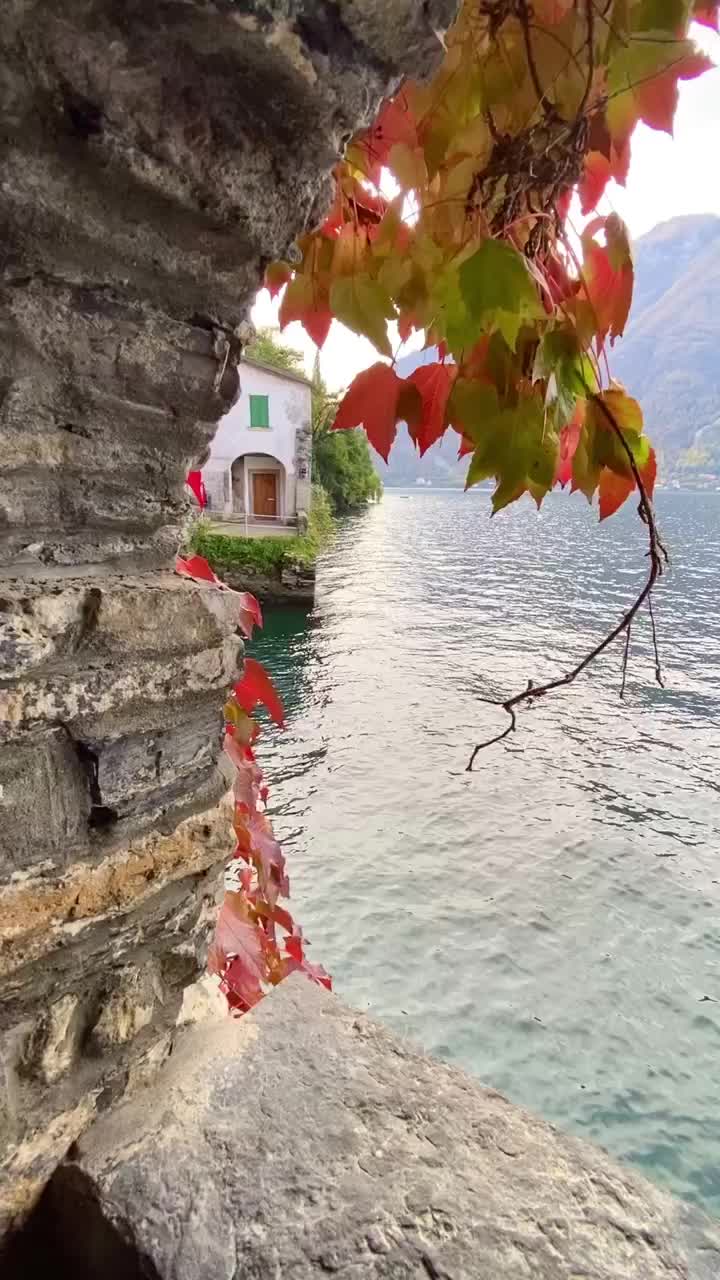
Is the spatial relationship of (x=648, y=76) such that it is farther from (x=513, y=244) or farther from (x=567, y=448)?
(x=567, y=448)

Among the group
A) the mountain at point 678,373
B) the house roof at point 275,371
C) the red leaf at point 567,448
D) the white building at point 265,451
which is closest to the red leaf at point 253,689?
the red leaf at point 567,448

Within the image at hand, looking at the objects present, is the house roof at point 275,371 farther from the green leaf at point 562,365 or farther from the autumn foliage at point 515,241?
the green leaf at point 562,365

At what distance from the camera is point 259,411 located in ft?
82.6

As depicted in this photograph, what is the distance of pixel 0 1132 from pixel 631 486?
4.35 feet

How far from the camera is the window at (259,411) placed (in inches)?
984

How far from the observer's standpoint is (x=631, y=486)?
43.4 inches

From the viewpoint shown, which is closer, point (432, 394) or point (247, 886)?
point (432, 394)

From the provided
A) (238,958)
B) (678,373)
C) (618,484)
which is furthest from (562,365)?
→ (678,373)

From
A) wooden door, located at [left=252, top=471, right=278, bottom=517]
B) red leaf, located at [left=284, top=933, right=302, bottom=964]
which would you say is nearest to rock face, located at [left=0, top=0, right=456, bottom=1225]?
red leaf, located at [left=284, top=933, right=302, bottom=964]

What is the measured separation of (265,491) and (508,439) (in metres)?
28.0

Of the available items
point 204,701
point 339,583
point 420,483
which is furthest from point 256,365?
point 420,483

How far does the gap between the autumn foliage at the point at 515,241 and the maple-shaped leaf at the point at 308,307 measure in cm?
7

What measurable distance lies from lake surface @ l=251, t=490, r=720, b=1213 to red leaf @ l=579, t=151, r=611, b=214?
602 centimetres

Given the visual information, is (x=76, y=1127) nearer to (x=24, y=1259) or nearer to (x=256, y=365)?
(x=24, y=1259)
